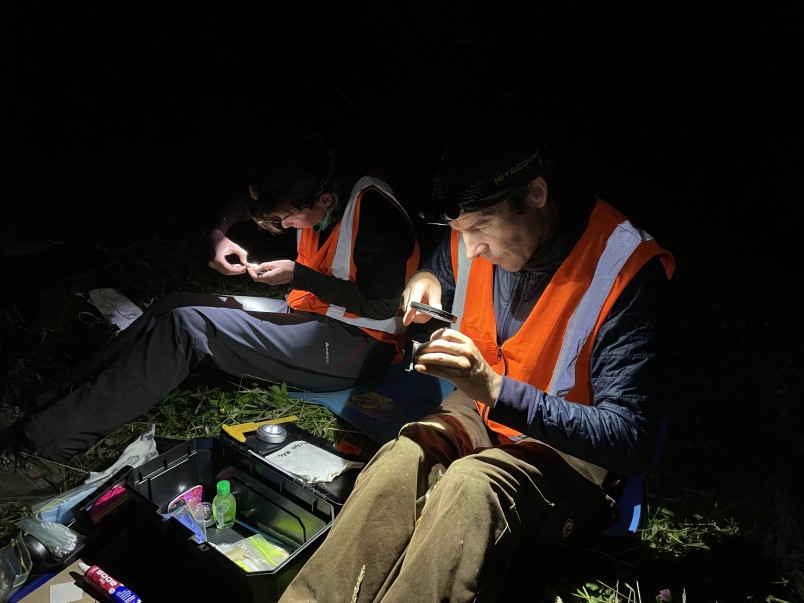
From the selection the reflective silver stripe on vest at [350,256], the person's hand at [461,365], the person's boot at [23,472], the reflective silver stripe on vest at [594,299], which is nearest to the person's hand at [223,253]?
the reflective silver stripe on vest at [350,256]

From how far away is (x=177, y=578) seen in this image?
7.80 feet

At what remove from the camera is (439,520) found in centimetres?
176

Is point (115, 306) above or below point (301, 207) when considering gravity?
below

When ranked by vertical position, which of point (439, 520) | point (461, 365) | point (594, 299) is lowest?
point (439, 520)

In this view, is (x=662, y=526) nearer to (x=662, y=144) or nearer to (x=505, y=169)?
(x=505, y=169)

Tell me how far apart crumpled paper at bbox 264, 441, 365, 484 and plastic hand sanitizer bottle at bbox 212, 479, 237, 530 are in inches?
8.5

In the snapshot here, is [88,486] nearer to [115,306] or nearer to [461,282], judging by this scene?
[115,306]

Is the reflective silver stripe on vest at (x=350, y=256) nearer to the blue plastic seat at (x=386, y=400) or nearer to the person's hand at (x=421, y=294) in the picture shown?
the blue plastic seat at (x=386, y=400)

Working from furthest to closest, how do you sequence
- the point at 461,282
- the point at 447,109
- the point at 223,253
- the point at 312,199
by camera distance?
the point at 447,109 → the point at 223,253 → the point at 312,199 → the point at 461,282

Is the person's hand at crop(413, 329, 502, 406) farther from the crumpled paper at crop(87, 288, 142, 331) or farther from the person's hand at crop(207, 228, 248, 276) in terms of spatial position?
the crumpled paper at crop(87, 288, 142, 331)

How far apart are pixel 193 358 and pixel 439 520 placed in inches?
75.7

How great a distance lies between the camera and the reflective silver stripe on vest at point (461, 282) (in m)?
2.49

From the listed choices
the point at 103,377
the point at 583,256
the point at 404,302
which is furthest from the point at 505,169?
the point at 103,377

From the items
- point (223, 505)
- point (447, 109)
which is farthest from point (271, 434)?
point (447, 109)
